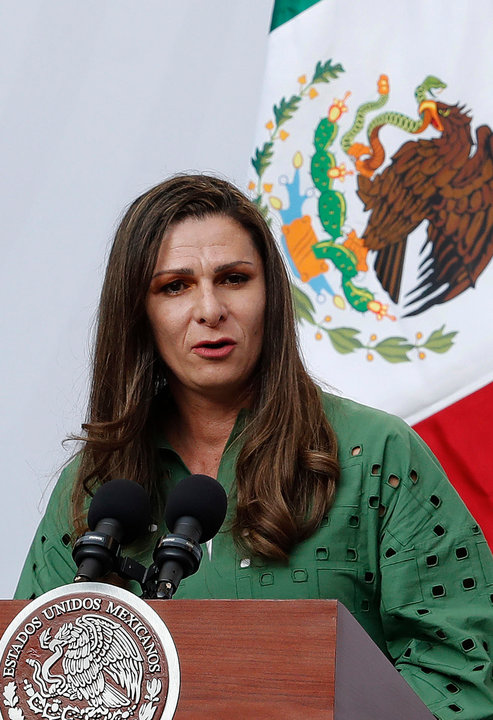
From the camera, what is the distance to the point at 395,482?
6.66 ft

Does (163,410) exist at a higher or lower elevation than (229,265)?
lower

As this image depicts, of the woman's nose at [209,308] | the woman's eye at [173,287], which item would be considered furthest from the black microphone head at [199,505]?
the woman's eye at [173,287]

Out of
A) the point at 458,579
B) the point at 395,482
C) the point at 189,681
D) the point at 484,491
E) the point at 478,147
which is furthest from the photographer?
the point at 478,147

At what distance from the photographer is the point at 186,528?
4.77 ft

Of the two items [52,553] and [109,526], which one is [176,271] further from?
[109,526]

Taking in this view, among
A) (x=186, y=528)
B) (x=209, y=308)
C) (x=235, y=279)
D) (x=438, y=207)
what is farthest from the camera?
(x=438, y=207)

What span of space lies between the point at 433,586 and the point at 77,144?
5.88 ft

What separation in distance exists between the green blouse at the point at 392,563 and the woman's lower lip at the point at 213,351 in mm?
170

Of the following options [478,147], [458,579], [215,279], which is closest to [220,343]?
[215,279]

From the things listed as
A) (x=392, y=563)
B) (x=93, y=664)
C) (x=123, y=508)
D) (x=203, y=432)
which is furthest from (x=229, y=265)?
(x=93, y=664)

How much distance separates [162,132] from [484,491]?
4.23 feet

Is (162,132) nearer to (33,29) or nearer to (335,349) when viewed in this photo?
(33,29)

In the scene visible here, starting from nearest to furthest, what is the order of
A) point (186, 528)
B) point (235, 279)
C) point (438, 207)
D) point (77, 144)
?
point (186, 528) → point (235, 279) → point (438, 207) → point (77, 144)

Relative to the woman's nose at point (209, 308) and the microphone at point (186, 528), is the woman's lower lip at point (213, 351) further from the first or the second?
the microphone at point (186, 528)
